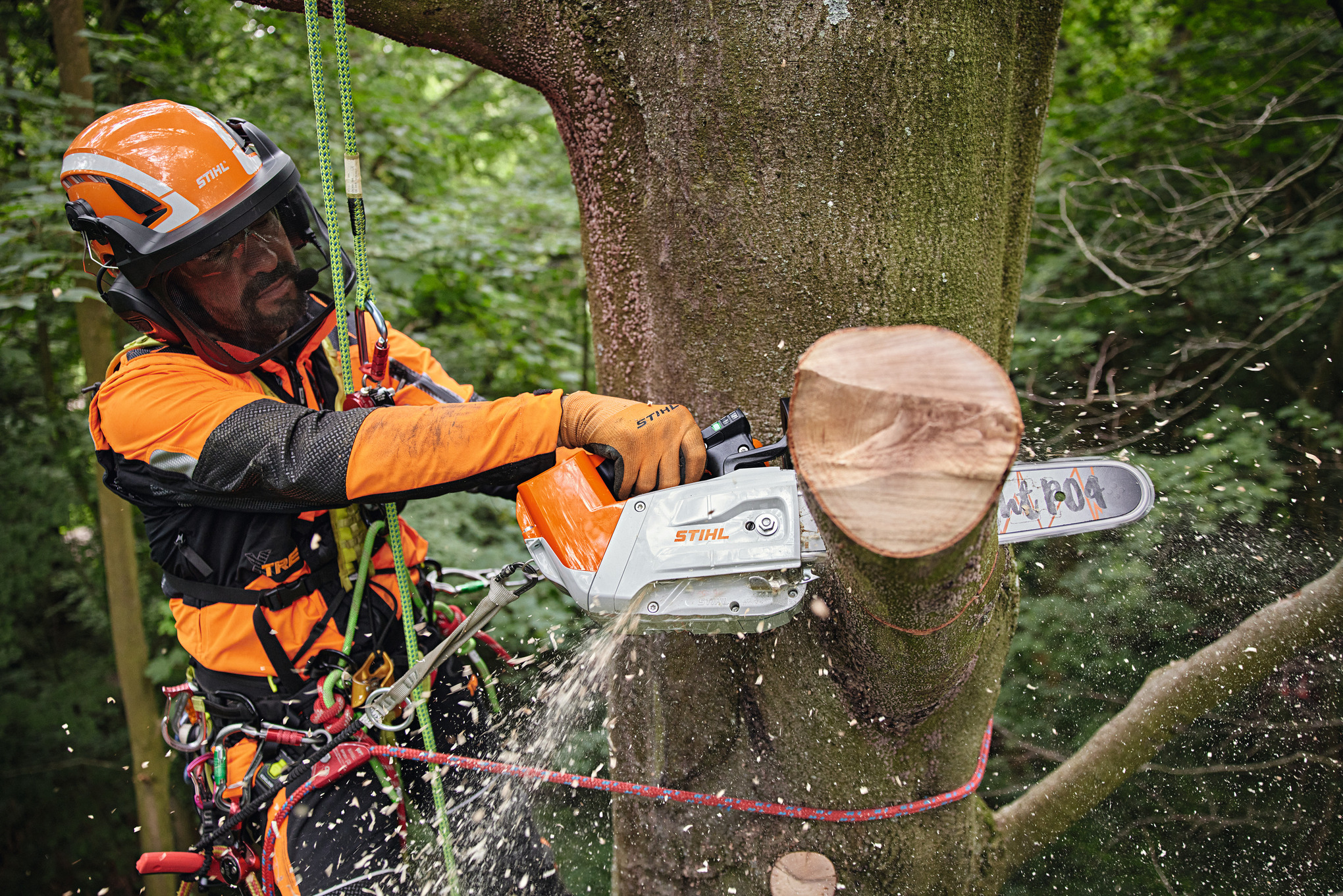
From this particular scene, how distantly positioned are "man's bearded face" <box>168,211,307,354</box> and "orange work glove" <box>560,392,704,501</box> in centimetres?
91

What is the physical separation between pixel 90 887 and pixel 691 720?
7.21 m

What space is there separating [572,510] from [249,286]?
39.3 inches

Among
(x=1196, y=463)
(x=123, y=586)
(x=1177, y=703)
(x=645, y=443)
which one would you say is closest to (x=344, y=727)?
(x=645, y=443)

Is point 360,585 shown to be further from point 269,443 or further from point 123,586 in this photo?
point 123,586

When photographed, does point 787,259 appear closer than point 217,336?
Yes

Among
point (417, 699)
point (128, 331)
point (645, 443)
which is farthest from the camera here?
point (128, 331)

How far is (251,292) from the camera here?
172 cm

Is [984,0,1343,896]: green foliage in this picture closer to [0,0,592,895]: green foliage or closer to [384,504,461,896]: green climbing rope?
[384,504,461,896]: green climbing rope

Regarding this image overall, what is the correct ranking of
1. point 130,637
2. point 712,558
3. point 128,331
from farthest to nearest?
1. point 130,637
2. point 128,331
3. point 712,558

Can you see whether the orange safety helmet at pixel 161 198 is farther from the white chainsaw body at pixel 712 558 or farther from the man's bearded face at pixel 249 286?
the white chainsaw body at pixel 712 558

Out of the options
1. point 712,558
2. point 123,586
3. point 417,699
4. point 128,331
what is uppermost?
point 712,558

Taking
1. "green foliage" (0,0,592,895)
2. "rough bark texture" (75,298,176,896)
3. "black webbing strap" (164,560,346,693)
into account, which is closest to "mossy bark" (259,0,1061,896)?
"black webbing strap" (164,560,346,693)

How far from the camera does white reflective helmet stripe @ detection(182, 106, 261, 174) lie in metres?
1.65

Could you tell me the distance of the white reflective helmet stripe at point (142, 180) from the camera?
1.53 meters
